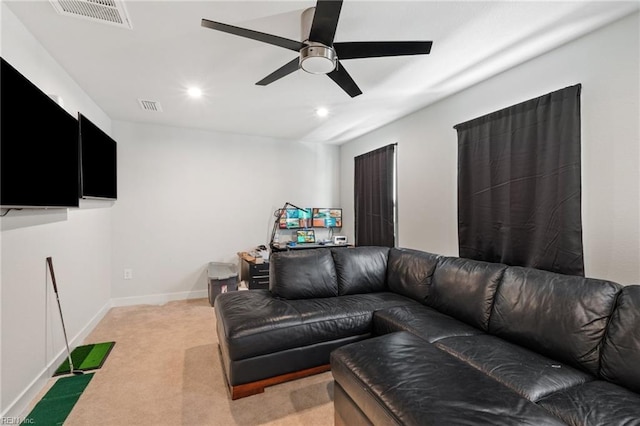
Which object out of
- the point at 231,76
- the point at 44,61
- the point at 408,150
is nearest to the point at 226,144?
the point at 231,76

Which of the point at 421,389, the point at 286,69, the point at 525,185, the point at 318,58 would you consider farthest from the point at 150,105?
the point at 525,185

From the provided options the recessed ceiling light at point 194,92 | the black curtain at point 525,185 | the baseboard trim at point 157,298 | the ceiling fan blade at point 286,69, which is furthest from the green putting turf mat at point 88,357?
the black curtain at point 525,185

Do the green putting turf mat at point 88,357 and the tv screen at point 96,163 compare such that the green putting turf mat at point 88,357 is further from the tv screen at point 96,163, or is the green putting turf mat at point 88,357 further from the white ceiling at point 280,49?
the white ceiling at point 280,49

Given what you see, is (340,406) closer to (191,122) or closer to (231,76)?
(231,76)

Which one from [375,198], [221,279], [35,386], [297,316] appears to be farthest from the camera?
[375,198]

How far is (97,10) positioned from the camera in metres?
1.70

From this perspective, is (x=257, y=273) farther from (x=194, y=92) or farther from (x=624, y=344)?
(x=624, y=344)

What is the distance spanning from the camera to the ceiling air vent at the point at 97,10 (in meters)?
1.63

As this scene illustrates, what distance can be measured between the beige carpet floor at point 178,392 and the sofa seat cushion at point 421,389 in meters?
0.51

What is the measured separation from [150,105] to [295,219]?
2.51 meters

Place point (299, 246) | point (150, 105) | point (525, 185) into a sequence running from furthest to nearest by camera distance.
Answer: point (299, 246) → point (150, 105) → point (525, 185)

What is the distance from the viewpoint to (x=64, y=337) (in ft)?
7.98

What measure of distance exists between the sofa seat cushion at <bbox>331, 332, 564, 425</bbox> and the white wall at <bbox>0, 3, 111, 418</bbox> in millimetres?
1955

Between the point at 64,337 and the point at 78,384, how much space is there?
1.85 feet
